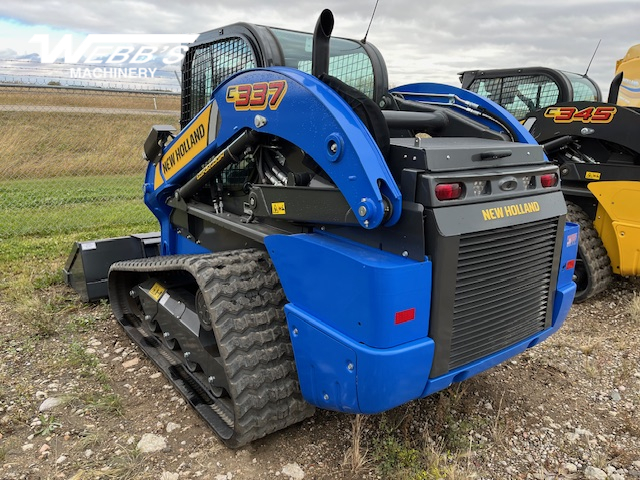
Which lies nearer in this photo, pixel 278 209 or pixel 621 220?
pixel 278 209

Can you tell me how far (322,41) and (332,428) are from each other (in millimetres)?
1932

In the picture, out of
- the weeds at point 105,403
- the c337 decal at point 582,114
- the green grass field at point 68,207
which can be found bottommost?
the green grass field at point 68,207

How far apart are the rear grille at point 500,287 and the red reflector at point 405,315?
0.76 feet

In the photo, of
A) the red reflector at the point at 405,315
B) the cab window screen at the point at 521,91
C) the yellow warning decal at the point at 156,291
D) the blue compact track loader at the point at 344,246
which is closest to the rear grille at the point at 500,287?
the blue compact track loader at the point at 344,246

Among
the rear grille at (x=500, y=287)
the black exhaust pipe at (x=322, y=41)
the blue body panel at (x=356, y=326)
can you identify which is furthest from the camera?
the black exhaust pipe at (x=322, y=41)

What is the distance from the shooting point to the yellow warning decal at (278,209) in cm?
265

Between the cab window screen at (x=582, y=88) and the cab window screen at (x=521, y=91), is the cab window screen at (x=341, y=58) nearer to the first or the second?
the cab window screen at (x=521, y=91)

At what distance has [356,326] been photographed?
7.07ft

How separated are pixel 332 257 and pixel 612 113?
3555mm

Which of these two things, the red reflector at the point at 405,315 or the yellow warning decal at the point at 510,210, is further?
the yellow warning decal at the point at 510,210

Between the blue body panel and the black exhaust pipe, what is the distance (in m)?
0.76

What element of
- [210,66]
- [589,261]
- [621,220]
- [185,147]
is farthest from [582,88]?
[185,147]

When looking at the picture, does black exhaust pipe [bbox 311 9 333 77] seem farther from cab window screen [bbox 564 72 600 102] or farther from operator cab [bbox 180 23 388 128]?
cab window screen [bbox 564 72 600 102]

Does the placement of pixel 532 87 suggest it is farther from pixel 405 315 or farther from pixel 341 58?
pixel 405 315
